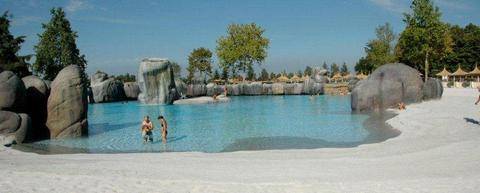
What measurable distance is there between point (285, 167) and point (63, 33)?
59830mm

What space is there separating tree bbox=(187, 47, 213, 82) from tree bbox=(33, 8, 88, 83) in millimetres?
29171

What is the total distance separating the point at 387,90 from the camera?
33750mm

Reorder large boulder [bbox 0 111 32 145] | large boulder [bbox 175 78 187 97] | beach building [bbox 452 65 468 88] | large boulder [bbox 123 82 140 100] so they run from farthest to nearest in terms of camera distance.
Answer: beach building [bbox 452 65 468 88], large boulder [bbox 123 82 140 100], large boulder [bbox 175 78 187 97], large boulder [bbox 0 111 32 145]

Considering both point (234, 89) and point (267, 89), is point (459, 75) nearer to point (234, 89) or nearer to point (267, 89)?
point (267, 89)

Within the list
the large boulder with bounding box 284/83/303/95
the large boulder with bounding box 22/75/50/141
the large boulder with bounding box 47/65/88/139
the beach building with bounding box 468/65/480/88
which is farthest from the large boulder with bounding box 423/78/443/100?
the large boulder with bounding box 284/83/303/95

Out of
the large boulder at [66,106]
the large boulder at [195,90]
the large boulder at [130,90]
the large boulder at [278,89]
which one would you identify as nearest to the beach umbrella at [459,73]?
the large boulder at [278,89]

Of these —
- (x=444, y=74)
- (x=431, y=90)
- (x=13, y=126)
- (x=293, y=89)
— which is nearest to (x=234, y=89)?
(x=293, y=89)

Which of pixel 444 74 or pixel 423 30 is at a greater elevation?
pixel 423 30

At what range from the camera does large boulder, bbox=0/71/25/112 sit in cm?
2067

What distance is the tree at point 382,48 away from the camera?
79.6 meters

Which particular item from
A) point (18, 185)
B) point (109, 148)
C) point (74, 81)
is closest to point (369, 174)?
point (18, 185)

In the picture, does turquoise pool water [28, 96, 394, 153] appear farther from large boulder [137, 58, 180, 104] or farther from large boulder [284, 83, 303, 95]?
large boulder [284, 83, 303, 95]

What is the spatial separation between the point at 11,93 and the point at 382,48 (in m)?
71.3

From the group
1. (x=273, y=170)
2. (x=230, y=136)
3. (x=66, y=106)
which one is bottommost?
(x=230, y=136)
